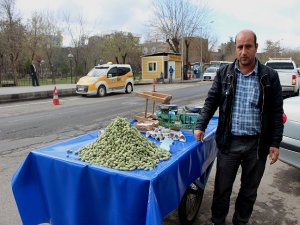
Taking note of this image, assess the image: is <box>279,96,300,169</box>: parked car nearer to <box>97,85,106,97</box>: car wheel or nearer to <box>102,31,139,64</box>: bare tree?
<box>97,85,106,97</box>: car wheel

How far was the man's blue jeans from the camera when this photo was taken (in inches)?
113

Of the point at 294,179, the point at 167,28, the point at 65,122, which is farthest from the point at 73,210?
the point at 167,28

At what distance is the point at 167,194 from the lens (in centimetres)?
251

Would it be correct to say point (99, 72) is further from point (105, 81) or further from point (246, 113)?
point (246, 113)

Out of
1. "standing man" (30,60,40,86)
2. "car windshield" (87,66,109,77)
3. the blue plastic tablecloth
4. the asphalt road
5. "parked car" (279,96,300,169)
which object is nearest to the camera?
the blue plastic tablecloth

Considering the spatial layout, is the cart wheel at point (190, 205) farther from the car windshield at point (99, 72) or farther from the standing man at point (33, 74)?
the standing man at point (33, 74)

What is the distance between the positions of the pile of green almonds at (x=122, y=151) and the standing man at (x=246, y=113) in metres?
0.57

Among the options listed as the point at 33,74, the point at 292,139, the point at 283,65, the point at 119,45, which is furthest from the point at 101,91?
the point at 119,45

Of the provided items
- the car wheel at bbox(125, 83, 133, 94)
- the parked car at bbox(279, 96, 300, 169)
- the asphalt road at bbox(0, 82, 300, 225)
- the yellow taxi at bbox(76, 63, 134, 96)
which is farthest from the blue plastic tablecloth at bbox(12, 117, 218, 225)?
the car wheel at bbox(125, 83, 133, 94)

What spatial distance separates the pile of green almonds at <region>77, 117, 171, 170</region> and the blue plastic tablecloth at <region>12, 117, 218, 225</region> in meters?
0.08

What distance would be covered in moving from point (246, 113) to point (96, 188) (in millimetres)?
1478

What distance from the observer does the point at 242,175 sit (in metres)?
3.05

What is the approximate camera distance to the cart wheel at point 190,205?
3.20 metres

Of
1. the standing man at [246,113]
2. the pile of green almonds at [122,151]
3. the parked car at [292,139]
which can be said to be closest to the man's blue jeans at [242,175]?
the standing man at [246,113]
